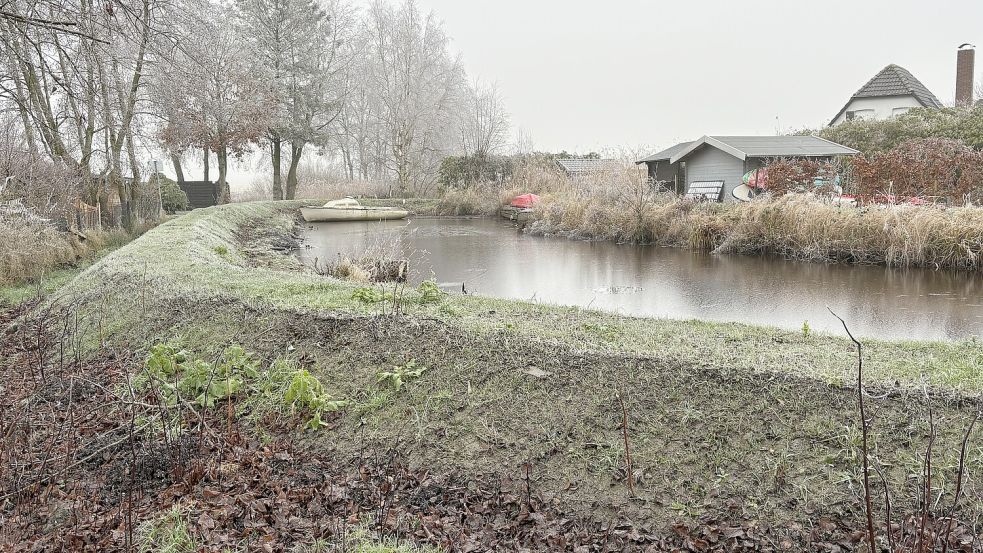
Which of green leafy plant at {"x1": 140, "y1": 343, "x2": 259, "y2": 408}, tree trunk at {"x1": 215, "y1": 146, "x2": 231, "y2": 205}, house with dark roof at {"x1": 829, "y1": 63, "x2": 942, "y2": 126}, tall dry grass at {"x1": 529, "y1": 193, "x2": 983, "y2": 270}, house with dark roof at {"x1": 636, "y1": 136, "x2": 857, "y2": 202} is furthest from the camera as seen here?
house with dark roof at {"x1": 829, "y1": 63, "x2": 942, "y2": 126}

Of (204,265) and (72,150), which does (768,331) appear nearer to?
(204,265)

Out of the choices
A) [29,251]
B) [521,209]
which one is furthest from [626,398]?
[521,209]

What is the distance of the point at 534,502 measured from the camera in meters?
2.78

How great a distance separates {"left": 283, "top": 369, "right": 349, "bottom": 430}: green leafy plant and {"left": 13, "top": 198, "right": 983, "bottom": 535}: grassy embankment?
88 millimetres

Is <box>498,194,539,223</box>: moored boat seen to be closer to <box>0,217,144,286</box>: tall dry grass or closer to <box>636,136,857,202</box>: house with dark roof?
<box>636,136,857,202</box>: house with dark roof

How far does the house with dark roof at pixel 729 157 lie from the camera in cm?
1736

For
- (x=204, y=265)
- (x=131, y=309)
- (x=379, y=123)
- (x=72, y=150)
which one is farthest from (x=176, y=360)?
(x=379, y=123)

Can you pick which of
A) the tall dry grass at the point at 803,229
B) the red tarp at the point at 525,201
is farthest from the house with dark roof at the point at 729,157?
the red tarp at the point at 525,201

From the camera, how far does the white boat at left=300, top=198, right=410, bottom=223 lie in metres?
22.1

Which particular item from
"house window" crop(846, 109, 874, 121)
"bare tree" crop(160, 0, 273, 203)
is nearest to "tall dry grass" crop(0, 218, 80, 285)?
"bare tree" crop(160, 0, 273, 203)

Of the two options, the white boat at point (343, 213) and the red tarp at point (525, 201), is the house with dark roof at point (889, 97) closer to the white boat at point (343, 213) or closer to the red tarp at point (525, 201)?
the red tarp at point (525, 201)

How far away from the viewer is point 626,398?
3.27m

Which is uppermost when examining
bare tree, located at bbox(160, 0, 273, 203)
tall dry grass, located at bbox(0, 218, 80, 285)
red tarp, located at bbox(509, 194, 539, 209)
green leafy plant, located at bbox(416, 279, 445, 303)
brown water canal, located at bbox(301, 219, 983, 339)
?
bare tree, located at bbox(160, 0, 273, 203)

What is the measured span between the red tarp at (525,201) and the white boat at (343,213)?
4.37 meters
